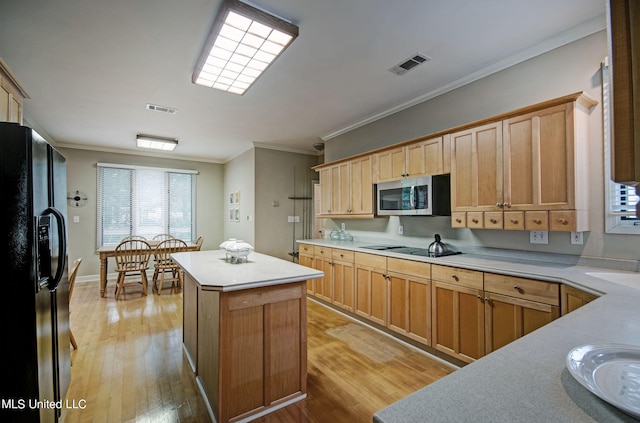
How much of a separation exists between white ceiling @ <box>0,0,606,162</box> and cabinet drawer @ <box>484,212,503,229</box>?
52.5 inches

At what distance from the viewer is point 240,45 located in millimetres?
2227

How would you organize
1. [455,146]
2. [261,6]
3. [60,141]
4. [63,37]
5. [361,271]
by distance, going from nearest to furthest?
1. [261,6]
2. [63,37]
3. [455,146]
4. [361,271]
5. [60,141]

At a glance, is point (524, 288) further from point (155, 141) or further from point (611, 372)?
point (155, 141)

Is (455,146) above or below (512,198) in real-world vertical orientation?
above

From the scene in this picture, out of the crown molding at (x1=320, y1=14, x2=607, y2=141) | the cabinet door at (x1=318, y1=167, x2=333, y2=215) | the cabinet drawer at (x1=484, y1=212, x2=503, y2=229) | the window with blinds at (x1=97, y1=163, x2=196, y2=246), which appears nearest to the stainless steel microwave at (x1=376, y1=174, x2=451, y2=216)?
the cabinet drawer at (x1=484, y1=212, x2=503, y2=229)

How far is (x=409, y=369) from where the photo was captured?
2.39m

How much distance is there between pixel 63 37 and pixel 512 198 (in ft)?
12.0

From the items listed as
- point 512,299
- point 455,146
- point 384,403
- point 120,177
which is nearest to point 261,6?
point 455,146

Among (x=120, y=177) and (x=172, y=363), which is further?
(x=120, y=177)

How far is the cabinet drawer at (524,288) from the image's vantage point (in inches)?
71.7

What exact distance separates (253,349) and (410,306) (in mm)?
1559

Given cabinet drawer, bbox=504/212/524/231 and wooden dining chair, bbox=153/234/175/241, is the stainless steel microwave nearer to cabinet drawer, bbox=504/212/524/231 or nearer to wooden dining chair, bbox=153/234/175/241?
cabinet drawer, bbox=504/212/524/231

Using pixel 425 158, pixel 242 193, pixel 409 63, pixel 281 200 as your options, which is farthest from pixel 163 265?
pixel 409 63

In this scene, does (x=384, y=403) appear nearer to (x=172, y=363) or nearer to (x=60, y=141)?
(x=172, y=363)
